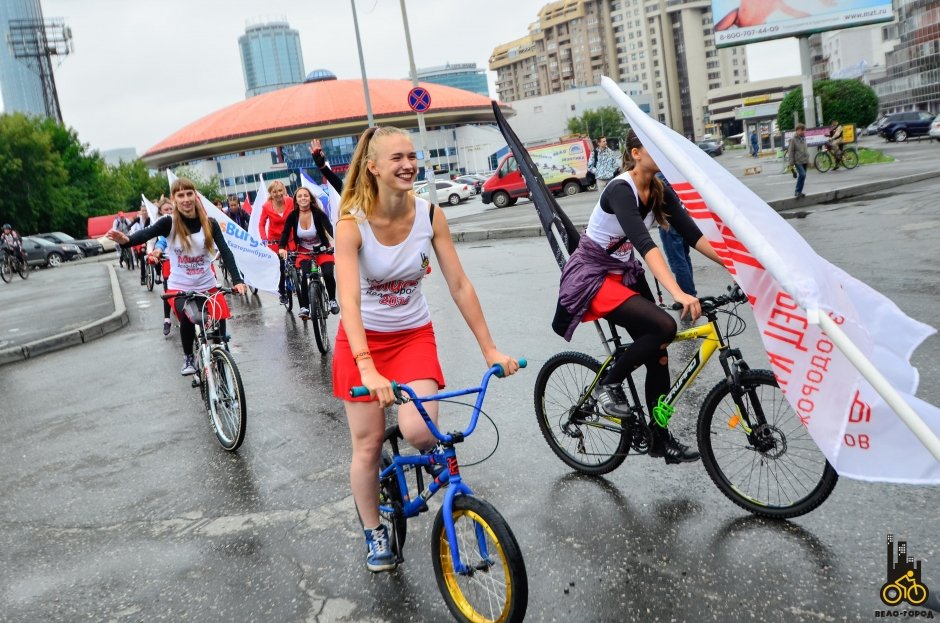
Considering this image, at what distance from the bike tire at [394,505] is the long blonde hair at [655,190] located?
187cm

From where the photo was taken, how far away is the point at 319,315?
Result: 9172mm

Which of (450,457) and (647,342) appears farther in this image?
(647,342)

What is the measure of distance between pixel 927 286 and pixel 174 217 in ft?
22.6

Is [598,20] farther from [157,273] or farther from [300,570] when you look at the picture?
[300,570]

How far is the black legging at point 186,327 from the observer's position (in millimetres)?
6566

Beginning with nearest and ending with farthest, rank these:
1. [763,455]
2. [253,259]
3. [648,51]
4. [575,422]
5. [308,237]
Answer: [763,455], [575,422], [308,237], [253,259], [648,51]

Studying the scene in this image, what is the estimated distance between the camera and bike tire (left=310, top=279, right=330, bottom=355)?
9031 millimetres

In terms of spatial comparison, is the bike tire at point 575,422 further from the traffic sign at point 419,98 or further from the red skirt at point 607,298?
the traffic sign at point 419,98

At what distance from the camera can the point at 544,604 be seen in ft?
10.6

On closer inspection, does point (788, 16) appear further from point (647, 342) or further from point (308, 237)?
point (647, 342)

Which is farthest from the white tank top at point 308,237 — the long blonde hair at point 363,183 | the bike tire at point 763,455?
the bike tire at point 763,455

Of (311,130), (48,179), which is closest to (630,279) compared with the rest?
(48,179)

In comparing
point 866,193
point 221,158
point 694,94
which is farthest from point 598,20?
point 866,193

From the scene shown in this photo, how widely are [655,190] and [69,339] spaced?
1009 cm
